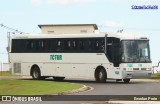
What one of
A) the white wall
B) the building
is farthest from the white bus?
the building

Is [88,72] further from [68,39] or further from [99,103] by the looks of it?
[99,103]

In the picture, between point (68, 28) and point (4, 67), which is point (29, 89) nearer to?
point (4, 67)

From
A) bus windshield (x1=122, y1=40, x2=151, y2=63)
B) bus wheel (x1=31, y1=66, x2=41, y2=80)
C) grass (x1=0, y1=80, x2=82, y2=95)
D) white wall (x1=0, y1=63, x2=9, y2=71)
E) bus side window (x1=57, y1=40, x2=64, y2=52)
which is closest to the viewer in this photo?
grass (x1=0, y1=80, x2=82, y2=95)

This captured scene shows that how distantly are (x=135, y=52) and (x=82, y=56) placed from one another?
158 inches

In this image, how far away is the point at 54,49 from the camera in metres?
39.1

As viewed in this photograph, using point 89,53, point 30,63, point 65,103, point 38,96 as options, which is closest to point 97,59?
point 89,53

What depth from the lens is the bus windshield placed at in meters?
35.0

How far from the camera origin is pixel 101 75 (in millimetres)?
36094

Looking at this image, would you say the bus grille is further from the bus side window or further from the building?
the building

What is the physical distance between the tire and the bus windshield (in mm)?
1748

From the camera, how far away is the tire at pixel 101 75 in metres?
35.9

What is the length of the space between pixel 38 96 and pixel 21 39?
58.7 feet

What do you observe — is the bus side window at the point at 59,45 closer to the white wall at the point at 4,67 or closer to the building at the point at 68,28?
the white wall at the point at 4,67

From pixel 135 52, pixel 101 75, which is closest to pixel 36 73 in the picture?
pixel 101 75
